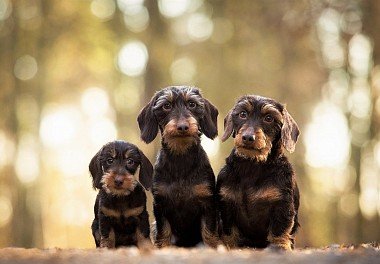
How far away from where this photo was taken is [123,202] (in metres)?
10.0

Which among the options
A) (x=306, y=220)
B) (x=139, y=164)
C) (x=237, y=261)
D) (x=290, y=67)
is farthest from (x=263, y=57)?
(x=237, y=261)

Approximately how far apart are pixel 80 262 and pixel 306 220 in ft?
57.0

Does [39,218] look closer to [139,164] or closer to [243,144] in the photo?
[139,164]

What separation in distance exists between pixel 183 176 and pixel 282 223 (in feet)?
4.90

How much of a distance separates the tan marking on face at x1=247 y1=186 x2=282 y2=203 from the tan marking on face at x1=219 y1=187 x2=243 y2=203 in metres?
0.15

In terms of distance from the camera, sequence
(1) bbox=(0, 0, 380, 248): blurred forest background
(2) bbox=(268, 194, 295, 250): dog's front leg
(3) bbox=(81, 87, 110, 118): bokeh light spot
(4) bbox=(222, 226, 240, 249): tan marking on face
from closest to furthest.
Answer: (2) bbox=(268, 194, 295, 250): dog's front leg → (4) bbox=(222, 226, 240, 249): tan marking on face → (1) bbox=(0, 0, 380, 248): blurred forest background → (3) bbox=(81, 87, 110, 118): bokeh light spot

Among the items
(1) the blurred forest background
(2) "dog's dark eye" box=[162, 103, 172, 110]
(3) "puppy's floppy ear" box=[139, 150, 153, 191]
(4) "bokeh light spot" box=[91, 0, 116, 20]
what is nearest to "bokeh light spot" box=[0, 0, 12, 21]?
(1) the blurred forest background

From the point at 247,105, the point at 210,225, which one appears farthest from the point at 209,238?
the point at 247,105

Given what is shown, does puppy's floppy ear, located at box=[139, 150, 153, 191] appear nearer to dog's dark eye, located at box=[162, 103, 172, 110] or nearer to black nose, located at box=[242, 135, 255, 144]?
dog's dark eye, located at box=[162, 103, 172, 110]

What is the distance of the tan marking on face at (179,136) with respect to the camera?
9.18 m

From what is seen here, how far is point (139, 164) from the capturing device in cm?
1016

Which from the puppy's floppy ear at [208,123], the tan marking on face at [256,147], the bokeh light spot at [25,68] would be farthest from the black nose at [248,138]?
the bokeh light spot at [25,68]

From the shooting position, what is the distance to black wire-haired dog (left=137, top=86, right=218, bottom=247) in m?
9.38

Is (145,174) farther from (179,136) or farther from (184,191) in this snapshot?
(179,136)
